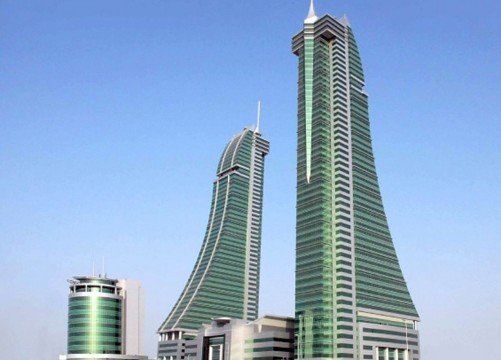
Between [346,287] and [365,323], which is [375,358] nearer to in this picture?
[365,323]

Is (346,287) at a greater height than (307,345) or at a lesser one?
greater

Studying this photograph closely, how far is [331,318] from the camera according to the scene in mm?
194375

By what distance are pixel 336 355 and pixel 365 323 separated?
16.5m

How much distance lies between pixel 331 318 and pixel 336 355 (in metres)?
11.3

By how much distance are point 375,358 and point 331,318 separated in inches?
778

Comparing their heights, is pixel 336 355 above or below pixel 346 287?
below

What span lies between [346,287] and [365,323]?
43.0 ft

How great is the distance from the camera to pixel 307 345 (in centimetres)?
19812

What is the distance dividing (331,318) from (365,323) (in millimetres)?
12686

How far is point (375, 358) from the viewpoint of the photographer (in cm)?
19788

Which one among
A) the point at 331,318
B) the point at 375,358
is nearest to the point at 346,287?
the point at 331,318

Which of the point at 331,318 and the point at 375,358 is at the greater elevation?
the point at 331,318

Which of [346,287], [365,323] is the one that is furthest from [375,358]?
[346,287]

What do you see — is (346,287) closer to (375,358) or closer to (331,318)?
(331,318)
